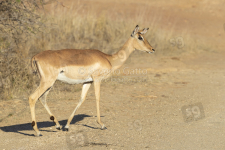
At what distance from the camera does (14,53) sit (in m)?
9.20

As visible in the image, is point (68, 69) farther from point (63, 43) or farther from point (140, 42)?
point (63, 43)

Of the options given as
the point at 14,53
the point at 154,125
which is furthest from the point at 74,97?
the point at 154,125

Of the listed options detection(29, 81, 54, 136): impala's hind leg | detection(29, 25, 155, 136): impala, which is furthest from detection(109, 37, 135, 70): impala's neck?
detection(29, 81, 54, 136): impala's hind leg

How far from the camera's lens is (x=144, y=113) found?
25.2 feet

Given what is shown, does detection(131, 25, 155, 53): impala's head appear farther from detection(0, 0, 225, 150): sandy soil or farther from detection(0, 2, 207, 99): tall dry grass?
detection(0, 2, 207, 99): tall dry grass

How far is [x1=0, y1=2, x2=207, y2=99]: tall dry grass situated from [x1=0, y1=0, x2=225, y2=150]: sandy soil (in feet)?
2.12

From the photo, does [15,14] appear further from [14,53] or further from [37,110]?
[37,110]

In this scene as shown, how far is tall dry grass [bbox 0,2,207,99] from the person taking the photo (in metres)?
9.06

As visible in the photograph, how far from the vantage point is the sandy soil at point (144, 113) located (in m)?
5.69

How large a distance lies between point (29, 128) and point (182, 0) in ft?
78.8

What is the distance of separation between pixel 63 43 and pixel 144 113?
5962 millimetres

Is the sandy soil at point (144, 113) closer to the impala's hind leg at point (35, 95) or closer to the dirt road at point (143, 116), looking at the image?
the dirt road at point (143, 116)

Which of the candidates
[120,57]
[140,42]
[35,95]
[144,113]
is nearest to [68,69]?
[35,95]

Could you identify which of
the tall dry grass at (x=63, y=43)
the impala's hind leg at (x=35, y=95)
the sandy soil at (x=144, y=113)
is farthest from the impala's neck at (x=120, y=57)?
the tall dry grass at (x=63, y=43)
